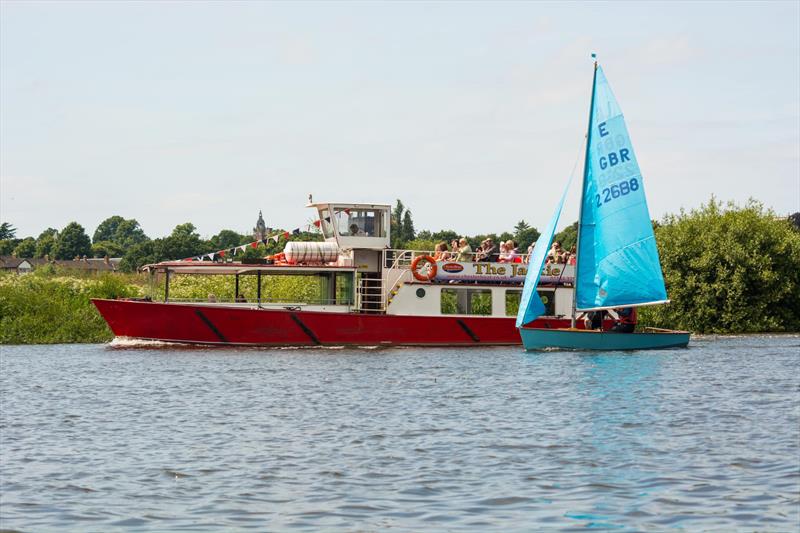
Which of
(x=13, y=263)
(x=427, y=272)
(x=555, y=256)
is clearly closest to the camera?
(x=427, y=272)

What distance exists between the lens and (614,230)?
138 ft

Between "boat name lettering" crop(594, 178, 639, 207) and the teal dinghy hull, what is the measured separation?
4.76 meters

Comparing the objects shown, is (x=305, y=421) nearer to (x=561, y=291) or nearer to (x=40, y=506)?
(x=40, y=506)

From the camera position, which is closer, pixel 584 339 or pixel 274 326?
pixel 584 339

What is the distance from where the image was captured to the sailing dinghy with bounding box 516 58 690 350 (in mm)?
41625

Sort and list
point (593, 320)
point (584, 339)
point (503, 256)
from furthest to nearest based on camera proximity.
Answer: point (503, 256) < point (593, 320) < point (584, 339)

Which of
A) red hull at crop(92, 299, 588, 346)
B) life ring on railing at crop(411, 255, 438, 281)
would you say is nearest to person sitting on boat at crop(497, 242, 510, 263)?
red hull at crop(92, 299, 588, 346)

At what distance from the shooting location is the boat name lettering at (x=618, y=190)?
137ft

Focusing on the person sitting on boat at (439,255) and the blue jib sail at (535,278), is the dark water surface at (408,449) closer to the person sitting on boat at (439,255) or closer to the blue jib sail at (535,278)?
the blue jib sail at (535,278)

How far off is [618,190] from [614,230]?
1395 millimetres

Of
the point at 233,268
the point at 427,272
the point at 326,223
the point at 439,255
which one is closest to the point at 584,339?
the point at 427,272

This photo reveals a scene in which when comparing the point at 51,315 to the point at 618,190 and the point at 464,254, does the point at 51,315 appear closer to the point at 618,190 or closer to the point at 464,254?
the point at 464,254

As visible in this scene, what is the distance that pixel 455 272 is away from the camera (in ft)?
153

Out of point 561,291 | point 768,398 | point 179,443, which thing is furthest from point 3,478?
point 561,291
